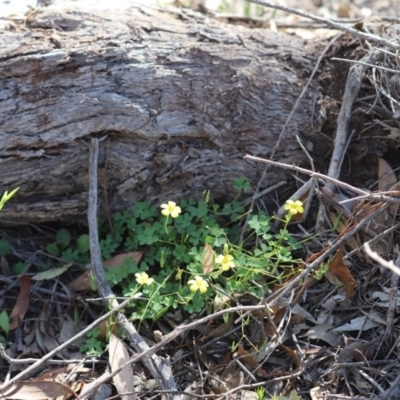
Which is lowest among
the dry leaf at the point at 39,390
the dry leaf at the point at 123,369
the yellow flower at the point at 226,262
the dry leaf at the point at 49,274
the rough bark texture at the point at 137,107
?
the dry leaf at the point at 39,390

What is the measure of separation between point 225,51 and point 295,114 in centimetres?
46

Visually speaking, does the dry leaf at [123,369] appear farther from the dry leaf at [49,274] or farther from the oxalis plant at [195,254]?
the dry leaf at [49,274]

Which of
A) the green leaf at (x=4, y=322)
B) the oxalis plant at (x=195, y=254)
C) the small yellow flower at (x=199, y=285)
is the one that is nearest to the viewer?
the small yellow flower at (x=199, y=285)

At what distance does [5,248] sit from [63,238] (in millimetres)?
277

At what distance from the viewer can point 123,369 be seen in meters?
2.60

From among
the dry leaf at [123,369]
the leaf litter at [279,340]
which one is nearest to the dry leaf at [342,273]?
the leaf litter at [279,340]

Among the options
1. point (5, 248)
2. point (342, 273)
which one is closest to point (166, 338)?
point (342, 273)

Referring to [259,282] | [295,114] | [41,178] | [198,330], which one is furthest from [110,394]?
[295,114]

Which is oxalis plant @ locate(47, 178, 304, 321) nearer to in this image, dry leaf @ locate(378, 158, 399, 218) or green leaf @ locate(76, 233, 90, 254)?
green leaf @ locate(76, 233, 90, 254)

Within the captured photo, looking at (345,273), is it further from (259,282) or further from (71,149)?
(71,149)

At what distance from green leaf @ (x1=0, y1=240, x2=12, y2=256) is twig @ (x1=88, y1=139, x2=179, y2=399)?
49cm

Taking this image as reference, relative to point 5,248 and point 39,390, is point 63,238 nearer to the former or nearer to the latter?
point 5,248

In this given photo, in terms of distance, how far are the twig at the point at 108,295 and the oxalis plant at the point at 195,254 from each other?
0.18 feet

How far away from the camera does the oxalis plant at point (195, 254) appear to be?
2.69 meters
